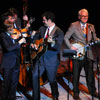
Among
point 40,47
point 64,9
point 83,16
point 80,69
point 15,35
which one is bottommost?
point 80,69

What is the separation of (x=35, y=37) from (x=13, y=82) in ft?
3.52

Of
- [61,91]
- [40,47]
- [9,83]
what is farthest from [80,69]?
[9,83]

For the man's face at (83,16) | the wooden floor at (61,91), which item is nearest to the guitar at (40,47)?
the wooden floor at (61,91)

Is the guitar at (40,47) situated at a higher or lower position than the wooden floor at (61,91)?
higher

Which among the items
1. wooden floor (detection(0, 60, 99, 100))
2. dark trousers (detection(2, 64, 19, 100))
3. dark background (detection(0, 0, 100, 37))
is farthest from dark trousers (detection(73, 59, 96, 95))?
dark background (detection(0, 0, 100, 37))

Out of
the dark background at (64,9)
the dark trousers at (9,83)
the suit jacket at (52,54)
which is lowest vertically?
the dark trousers at (9,83)

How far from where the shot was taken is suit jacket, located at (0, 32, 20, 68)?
3729mm

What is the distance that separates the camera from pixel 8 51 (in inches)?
152

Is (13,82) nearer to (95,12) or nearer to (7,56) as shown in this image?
(7,56)

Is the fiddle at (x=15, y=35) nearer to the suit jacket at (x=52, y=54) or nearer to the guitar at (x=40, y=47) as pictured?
the guitar at (x=40, y=47)

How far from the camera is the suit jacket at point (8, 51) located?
3729mm

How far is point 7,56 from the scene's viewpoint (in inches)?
151

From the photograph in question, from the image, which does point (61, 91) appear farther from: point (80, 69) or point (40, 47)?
point (40, 47)

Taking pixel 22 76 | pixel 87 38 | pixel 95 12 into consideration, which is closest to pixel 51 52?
pixel 87 38
